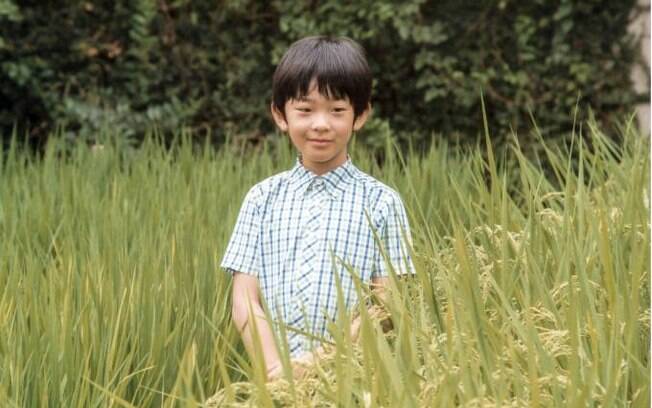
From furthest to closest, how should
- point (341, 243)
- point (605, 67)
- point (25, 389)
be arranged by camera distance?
1. point (605, 67)
2. point (341, 243)
3. point (25, 389)

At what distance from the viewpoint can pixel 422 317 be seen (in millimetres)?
1751

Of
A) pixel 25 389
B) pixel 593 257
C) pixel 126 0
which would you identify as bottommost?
pixel 25 389

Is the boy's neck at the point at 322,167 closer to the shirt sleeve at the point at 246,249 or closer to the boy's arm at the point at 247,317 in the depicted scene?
the shirt sleeve at the point at 246,249

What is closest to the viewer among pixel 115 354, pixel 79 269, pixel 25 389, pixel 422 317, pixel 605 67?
pixel 422 317

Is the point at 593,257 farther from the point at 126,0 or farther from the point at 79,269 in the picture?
the point at 126,0

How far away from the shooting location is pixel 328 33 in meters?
5.58

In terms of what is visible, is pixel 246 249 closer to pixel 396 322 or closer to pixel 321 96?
pixel 321 96

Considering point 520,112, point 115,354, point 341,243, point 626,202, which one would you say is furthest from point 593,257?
point 520,112

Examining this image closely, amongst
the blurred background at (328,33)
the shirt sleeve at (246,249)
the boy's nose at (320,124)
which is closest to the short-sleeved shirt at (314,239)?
the shirt sleeve at (246,249)

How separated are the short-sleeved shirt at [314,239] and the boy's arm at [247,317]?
0.02 meters

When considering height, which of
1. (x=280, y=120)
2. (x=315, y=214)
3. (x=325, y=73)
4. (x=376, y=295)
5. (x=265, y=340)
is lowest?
(x=265, y=340)

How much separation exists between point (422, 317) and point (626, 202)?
737 millimetres

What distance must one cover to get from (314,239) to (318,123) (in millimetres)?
225

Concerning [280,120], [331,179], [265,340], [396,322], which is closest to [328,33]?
[280,120]
